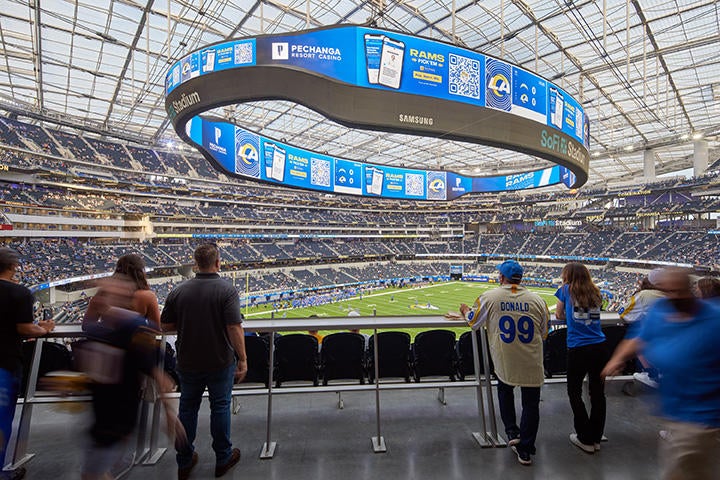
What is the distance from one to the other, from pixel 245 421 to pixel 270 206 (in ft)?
153

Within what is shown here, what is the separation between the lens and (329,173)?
680cm

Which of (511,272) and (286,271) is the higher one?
(511,272)

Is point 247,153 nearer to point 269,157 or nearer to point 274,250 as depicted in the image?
point 269,157

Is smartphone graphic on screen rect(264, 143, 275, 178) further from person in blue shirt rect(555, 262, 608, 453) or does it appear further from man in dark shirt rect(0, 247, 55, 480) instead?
person in blue shirt rect(555, 262, 608, 453)

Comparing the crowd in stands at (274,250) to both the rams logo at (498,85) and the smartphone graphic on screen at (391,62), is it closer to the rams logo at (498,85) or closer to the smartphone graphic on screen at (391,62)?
the smartphone graphic on screen at (391,62)

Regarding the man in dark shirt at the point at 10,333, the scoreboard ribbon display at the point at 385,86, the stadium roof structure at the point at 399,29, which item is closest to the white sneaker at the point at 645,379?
the scoreboard ribbon display at the point at 385,86

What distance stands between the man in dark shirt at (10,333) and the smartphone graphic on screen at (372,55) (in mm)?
3106

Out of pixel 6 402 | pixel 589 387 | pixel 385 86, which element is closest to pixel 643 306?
pixel 589 387

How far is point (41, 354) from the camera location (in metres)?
3.14

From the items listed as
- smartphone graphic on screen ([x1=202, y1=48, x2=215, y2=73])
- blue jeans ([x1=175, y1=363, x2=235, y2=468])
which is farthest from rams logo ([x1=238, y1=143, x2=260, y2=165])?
blue jeans ([x1=175, y1=363, x2=235, y2=468])

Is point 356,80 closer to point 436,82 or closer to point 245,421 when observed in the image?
point 436,82

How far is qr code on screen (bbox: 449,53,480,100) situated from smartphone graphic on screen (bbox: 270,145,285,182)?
3652 millimetres

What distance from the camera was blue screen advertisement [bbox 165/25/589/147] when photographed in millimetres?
3166

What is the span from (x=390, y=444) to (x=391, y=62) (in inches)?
144
